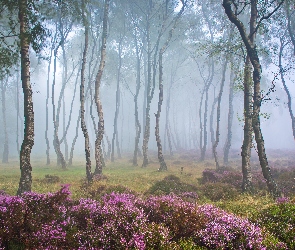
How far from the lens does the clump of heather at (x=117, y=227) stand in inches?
214

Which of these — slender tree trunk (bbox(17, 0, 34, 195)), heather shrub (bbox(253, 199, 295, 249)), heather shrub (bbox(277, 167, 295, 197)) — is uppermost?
slender tree trunk (bbox(17, 0, 34, 195))

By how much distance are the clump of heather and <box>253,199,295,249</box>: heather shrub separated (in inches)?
27.5

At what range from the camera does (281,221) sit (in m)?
6.73

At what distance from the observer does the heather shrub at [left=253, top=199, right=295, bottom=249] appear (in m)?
5.95

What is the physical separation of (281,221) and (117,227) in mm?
4608

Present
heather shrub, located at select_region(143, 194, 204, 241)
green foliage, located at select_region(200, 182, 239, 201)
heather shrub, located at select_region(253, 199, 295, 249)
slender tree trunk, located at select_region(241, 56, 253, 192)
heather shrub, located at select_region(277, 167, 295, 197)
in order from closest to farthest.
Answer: heather shrub, located at select_region(253, 199, 295, 249) < heather shrub, located at select_region(143, 194, 204, 241) < green foliage, located at select_region(200, 182, 239, 201) < heather shrub, located at select_region(277, 167, 295, 197) < slender tree trunk, located at select_region(241, 56, 253, 192)

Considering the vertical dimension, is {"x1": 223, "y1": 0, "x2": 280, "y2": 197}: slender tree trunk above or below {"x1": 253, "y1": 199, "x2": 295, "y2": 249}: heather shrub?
above

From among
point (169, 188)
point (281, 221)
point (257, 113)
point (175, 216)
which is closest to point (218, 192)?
point (169, 188)

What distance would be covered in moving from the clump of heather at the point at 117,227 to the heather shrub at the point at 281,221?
699 millimetres

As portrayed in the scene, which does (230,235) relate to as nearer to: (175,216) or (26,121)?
(175,216)

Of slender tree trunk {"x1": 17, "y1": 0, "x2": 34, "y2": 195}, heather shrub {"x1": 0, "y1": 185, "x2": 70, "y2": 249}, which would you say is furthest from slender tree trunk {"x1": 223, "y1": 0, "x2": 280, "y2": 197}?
slender tree trunk {"x1": 17, "y1": 0, "x2": 34, "y2": 195}

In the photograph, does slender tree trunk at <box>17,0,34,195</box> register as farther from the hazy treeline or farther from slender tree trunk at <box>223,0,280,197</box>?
slender tree trunk at <box>223,0,280,197</box>

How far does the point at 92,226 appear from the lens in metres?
6.12

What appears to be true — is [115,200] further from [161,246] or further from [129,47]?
[129,47]
